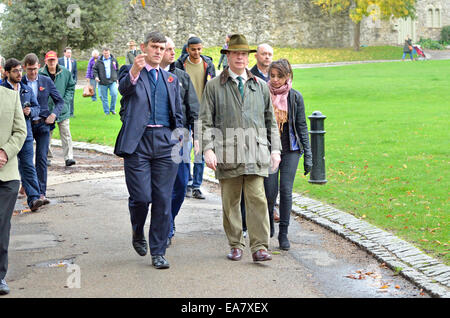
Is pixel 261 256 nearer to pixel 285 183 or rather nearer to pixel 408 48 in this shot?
pixel 285 183

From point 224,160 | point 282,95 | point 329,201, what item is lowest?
point 329,201

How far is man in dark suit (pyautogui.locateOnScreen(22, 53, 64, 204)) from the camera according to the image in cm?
1005

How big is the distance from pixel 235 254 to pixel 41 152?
4.09 m

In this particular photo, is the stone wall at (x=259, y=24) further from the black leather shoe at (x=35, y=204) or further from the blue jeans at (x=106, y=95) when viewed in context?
the black leather shoe at (x=35, y=204)

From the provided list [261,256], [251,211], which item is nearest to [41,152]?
[251,211]

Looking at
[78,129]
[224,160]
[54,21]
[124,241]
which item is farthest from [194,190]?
[54,21]

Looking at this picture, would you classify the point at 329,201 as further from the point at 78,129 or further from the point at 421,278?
the point at 78,129

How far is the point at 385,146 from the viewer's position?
14352 mm

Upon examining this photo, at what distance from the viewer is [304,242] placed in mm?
7785

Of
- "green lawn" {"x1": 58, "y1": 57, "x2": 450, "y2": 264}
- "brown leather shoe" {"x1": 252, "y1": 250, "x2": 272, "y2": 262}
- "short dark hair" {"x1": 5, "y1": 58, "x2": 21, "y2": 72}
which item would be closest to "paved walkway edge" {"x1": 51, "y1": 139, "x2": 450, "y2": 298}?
"green lawn" {"x1": 58, "y1": 57, "x2": 450, "y2": 264}

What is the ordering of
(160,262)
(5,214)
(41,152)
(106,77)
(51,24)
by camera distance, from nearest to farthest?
(5,214) → (160,262) → (41,152) → (106,77) → (51,24)

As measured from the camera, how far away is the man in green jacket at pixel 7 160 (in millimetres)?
6008
